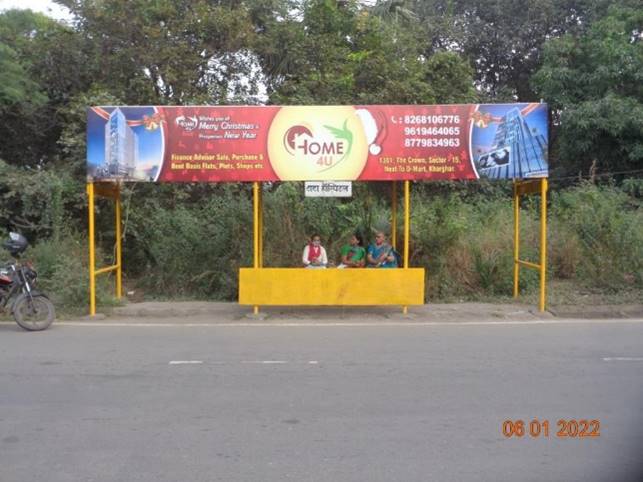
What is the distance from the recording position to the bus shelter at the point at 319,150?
11047mm

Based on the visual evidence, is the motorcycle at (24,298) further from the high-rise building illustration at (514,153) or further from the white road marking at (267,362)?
the high-rise building illustration at (514,153)

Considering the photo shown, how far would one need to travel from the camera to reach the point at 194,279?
1338 cm

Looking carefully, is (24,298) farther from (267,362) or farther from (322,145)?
(322,145)

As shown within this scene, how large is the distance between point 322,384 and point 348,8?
569 inches

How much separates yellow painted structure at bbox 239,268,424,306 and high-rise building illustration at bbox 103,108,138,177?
2.59 m

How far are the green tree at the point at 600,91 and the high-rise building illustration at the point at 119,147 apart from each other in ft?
40.6

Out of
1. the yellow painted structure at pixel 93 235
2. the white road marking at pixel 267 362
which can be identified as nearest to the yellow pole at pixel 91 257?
the yellow painted structure at pixel 93 235

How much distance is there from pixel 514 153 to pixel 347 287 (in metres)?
3.55

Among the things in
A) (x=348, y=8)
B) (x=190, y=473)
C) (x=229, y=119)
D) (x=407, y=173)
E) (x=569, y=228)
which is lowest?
(x=190, y=473)

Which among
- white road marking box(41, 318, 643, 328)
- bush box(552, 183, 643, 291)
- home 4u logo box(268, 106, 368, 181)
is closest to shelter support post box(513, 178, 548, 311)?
white road marking box(41, 318, 643, 328)

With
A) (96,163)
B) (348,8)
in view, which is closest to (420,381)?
(96,163)

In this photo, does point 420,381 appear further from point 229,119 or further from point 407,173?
point 229,119
